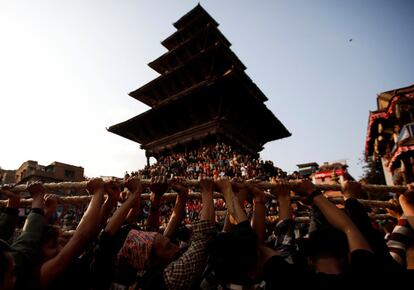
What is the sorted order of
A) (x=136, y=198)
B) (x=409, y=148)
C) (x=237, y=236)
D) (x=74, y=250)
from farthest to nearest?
(x=409, y=148) → (x=136, y=198) → (x=74, y=250) → (x=237, y=236)

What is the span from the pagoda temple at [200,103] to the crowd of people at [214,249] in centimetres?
1319

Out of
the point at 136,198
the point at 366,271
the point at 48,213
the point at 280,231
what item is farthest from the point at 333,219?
the point at 48,213

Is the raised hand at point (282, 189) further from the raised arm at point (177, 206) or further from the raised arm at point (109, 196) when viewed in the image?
the raised arm at point (109, 196)

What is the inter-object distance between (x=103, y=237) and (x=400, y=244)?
186 centimetres

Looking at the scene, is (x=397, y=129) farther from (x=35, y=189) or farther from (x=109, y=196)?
(x=35, y=189)

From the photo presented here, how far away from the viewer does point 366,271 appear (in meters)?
1.07

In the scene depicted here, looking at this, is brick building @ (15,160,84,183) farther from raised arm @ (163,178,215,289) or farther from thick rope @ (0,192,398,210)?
raised arm @ (163,178,215,289)

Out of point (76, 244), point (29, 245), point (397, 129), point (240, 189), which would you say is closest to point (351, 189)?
point (240, 189)

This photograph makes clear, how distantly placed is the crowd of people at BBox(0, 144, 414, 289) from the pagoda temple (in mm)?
13195

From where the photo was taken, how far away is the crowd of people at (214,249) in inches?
A: 46.9

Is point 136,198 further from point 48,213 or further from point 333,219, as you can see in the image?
point 333,219

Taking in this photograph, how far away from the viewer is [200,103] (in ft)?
55.0

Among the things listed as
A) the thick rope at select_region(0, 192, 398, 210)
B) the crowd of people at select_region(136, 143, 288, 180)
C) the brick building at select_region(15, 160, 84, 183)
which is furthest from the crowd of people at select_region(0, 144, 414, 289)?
the brick building at select_region(15, 160, 84, 183)

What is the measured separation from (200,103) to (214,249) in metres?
15.7
